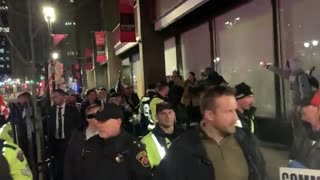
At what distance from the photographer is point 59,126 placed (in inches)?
370

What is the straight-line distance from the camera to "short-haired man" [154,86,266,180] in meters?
→ 3.07

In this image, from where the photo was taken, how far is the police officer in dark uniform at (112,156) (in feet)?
13.9

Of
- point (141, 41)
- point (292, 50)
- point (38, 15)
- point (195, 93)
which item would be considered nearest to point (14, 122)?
point (38, 15)

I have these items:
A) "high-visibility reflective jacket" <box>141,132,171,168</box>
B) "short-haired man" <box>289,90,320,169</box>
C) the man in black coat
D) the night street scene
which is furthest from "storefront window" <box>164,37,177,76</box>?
"short-haired man" <box>289,90,320,169</box>

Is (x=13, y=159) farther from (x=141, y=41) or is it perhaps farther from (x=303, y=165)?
(x=141, y=41)

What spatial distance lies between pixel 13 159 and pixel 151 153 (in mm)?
1640

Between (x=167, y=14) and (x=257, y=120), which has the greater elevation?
(x=167, y=14)

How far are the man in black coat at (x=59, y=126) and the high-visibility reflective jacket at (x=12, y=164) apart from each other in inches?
212

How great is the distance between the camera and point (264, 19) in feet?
42.5

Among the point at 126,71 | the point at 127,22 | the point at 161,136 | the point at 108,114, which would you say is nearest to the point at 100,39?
the point at 126,71

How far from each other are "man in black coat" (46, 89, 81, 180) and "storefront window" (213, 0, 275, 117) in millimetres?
5408

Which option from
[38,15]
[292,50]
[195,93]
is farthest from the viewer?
[292,50]

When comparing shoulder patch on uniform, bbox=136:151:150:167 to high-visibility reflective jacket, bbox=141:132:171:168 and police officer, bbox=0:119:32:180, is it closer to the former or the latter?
high-visibility reflective jacket, bbox=141:132:171:168

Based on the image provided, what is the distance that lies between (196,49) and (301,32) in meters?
7.80
